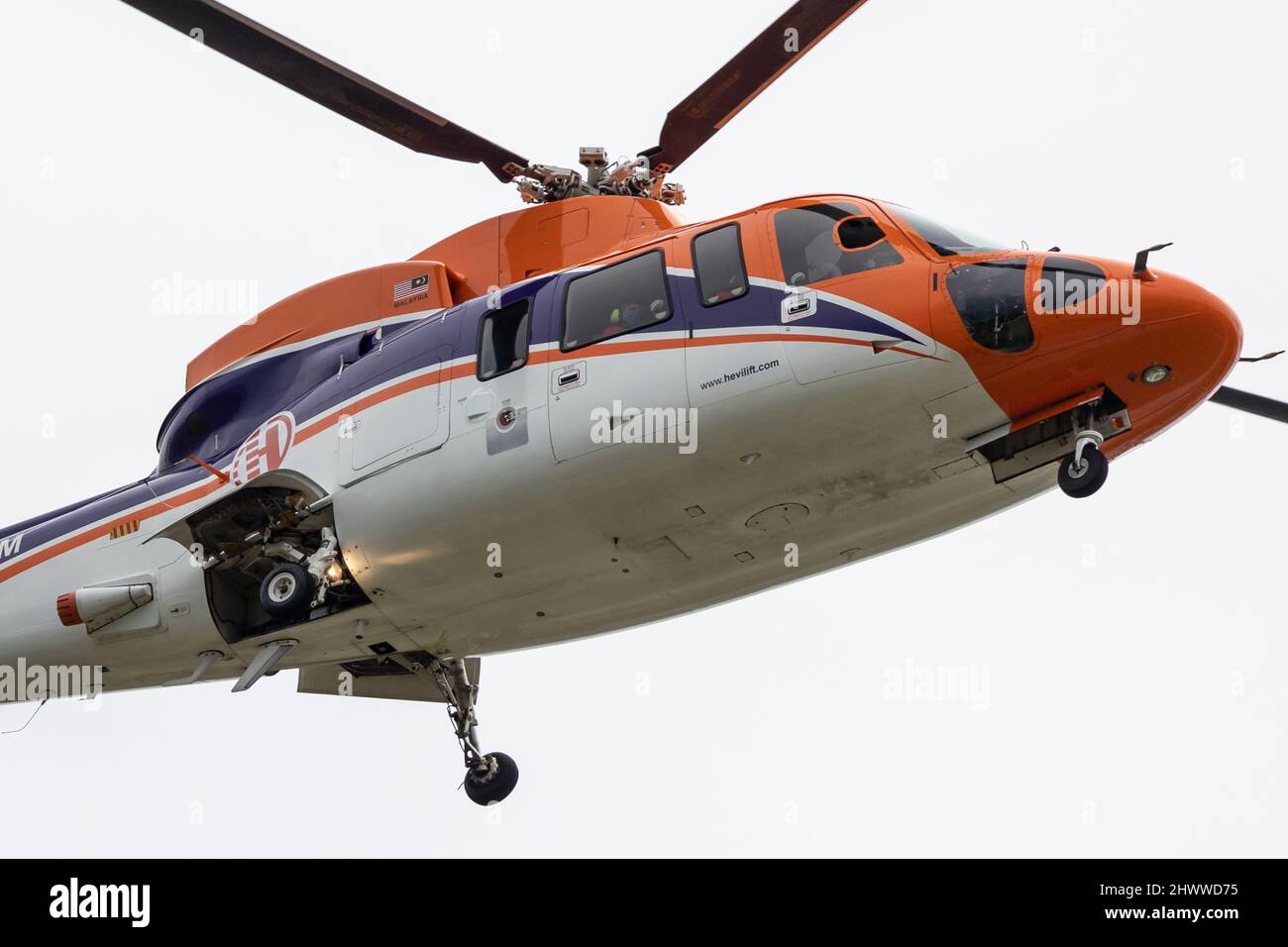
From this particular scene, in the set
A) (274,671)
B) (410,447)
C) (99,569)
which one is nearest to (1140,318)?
(410,447)

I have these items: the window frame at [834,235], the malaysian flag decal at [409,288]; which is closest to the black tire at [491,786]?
the malaysian flag decal at [409,288]

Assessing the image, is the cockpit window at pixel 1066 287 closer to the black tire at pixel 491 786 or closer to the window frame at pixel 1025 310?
the window frame at pixel 1025 310

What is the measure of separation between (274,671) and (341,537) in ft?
6.15

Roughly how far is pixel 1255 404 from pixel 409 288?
7.64 metres

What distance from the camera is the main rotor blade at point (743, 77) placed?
1667 centimetres

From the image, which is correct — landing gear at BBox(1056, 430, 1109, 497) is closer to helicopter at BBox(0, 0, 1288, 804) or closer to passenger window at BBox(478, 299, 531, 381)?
helicopter at BBox(0, 0, 1288, 804)

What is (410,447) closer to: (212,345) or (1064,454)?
(212,345)

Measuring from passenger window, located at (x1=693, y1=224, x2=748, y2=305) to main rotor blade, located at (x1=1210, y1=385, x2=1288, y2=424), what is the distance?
4.06m

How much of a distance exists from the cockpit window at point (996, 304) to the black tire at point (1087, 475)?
0.94m

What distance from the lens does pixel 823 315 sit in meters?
14.3

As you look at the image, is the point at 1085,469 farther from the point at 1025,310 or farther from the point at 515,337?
the point at 515,337

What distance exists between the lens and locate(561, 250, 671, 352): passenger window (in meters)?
15.0

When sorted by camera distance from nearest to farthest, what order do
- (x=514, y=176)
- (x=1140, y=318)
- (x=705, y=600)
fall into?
1. (x=1140, y=318)
2. (x=705, y=600)
3. (x=514, y=176)

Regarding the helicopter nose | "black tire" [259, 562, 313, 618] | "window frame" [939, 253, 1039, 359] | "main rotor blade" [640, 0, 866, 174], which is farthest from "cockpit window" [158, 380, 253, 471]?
the helicopter nose
